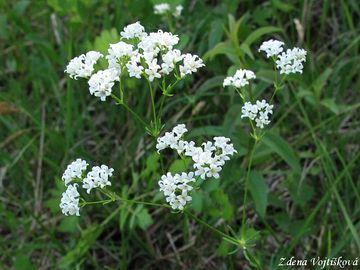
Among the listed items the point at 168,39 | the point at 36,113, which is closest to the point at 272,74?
the point at 168,39

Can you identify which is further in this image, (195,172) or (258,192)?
(258,192)

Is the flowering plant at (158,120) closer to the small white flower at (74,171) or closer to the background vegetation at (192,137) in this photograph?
the small white flower at (74,171)

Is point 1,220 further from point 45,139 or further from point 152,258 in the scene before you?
point 152,258

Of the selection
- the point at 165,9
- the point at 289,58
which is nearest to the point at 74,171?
the point at 289,58

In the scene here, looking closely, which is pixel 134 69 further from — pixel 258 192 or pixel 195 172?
pixel 258 192

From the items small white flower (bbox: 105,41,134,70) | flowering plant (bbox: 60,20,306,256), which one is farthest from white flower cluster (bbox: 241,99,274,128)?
small white flower (bbox: 105,41,134,70)

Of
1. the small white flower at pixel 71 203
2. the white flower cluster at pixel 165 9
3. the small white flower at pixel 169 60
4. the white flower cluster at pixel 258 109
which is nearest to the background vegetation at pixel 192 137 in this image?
the white flower cluster at pixel 165 9

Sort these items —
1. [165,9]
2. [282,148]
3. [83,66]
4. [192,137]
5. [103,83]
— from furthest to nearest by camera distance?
[165,9] → [192,137] → [282,148] → [83,66] → [103,83]

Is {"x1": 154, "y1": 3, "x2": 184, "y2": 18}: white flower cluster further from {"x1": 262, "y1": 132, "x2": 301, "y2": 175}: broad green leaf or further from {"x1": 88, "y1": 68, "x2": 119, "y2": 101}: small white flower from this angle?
{"x1": 88, "y1": 68, "x2": 119, "y2": 101}: small white flower
